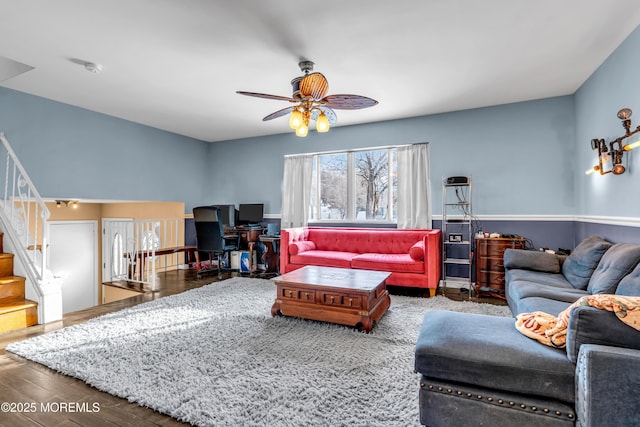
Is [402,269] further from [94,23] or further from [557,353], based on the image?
[94,23]

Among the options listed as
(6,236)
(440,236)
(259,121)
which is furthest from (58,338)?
(440,236)

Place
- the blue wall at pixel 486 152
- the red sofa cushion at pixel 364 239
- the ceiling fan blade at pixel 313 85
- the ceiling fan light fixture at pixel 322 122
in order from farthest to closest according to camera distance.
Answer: the red sofa cushion at pixel 364 239 < the blue wall at pixel 486 152 < the ceiling fan light fixture at pixel 322 122 < the ceiling fan blade at pixel 313 85

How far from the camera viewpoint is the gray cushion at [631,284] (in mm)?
1938

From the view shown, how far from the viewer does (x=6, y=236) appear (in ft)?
11.1

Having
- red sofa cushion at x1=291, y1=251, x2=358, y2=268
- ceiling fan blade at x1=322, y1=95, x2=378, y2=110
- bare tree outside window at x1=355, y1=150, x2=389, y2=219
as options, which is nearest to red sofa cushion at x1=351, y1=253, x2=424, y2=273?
red sofa cushion at x1=291, y1=251, x2=358, y2=268

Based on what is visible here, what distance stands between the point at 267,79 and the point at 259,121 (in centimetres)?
177

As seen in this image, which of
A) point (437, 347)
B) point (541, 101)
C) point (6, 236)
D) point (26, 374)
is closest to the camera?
point (437, 347)

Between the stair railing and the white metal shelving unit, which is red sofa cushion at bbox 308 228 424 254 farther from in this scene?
the stair railing

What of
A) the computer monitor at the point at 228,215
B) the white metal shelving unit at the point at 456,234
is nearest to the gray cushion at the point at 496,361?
the white metal shelving unit at the point at 456,234

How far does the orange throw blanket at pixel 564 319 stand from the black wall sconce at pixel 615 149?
206 centimetres

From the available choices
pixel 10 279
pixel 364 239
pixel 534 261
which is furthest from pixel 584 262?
pixel 10 279

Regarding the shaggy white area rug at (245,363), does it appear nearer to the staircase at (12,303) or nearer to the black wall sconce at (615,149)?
the staircase at (12,303)

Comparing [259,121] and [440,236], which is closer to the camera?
[440,236]

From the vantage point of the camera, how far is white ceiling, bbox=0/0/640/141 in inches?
91.0
